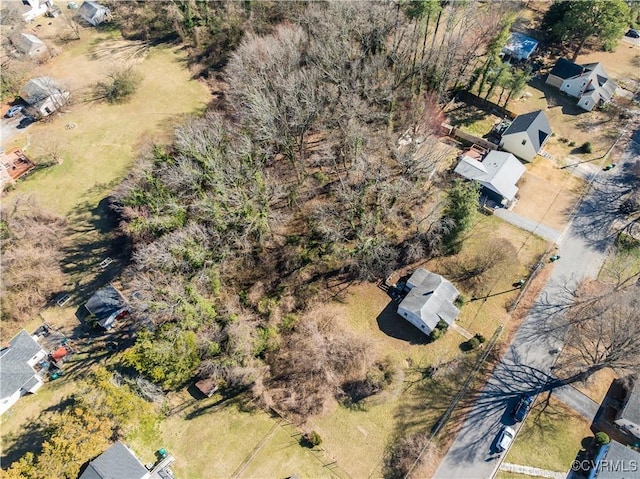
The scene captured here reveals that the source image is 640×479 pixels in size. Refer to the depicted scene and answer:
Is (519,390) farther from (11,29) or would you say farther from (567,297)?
(11,29)

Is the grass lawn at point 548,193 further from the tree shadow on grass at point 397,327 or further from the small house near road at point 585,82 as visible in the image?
the tree shadow on grass at point 397,327

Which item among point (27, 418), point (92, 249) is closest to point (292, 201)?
point (92, 249)

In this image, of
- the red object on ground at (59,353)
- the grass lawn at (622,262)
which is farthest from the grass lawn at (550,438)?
the red object on ground at (59,353)

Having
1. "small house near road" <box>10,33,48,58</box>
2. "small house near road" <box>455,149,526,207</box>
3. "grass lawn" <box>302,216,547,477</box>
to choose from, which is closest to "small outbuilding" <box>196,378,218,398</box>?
"grass lawn" <box>302,216,547,477</box>

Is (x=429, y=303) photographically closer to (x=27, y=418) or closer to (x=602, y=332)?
(x=602, y=332)

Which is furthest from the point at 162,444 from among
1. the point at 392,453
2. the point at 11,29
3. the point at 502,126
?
the point at 11,29

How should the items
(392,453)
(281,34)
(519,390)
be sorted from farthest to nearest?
1. (281,34)
2. (519,390)
3. (392,453)

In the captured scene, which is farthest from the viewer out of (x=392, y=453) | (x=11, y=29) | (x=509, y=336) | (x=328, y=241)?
(x=11, y=29)
